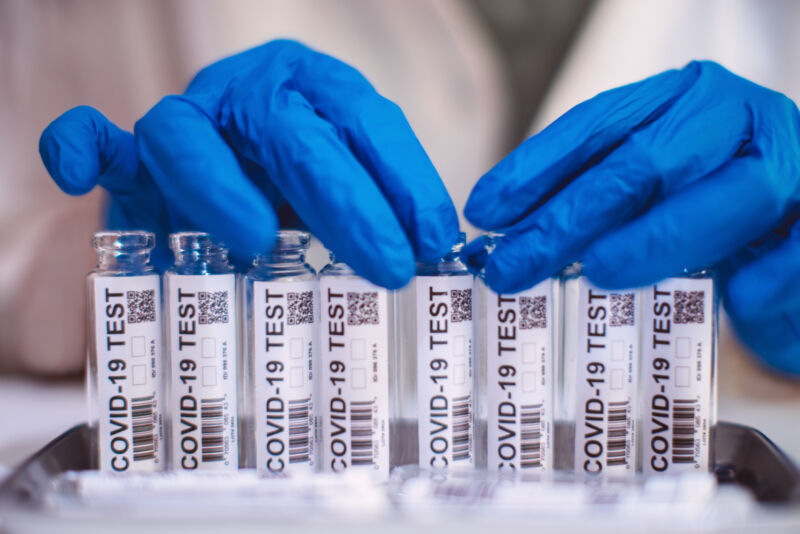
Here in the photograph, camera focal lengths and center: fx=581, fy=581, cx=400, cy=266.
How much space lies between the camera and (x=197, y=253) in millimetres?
848

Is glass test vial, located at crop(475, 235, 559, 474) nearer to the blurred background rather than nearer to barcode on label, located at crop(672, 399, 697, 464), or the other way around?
barcode on label, located at crop(672, 399, 697, 464)

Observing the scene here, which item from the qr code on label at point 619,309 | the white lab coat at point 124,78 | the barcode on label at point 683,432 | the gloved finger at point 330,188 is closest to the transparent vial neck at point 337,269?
the gloved finger at point 330,188

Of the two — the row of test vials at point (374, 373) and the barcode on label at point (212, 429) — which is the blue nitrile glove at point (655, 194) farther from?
the barcode on label at point (212, 429)

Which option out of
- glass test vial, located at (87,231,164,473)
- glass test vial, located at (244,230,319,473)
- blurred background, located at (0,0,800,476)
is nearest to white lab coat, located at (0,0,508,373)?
blurred background, located at (0,0,800,476)

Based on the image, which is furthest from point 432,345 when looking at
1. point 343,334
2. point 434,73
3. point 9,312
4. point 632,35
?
point 9,312

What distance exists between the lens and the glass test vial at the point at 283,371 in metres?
0.78

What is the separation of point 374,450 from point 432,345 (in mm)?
162

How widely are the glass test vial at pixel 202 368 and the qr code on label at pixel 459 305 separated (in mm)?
303

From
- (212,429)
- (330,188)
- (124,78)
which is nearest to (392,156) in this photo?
(330,188)

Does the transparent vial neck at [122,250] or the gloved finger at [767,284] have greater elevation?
the transparent vial neck at [122,250]

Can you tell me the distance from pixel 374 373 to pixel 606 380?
32 cm

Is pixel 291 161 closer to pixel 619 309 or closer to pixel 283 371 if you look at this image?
pixel 283 371

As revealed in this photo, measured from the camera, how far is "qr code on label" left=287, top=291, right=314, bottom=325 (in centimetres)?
79

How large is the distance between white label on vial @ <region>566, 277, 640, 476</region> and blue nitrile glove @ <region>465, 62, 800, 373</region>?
0.14 ft
